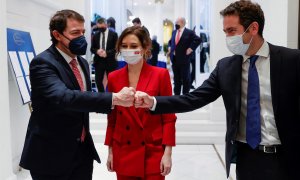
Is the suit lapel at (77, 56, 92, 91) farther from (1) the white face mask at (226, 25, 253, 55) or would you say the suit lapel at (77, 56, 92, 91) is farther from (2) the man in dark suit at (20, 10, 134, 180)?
(1) the white face mask at (226, 25, 253, 55)

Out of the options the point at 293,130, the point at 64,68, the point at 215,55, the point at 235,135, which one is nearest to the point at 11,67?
the point at 64,68

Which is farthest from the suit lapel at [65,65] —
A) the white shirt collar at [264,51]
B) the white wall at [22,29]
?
the white wall at [22,29]

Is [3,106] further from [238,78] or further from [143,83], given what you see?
[238,78]

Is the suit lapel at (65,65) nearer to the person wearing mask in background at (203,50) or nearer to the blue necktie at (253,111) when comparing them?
→ the blue necktie at (253,111)

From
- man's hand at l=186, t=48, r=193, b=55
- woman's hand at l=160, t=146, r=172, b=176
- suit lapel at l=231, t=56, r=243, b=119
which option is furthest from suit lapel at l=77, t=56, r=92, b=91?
man's hand at l=186, t=48, r=193, b=55

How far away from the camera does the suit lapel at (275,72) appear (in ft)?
5.97

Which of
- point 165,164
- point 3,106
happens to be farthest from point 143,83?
point 3,106

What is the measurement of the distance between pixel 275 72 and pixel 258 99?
16 cm

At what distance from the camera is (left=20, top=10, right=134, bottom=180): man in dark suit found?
192 cm

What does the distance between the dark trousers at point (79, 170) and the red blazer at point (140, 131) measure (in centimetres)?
17

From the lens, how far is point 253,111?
1.88m

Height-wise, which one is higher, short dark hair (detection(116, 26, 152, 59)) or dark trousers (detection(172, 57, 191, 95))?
short dark hair (detection(116, 26, 152, 59))

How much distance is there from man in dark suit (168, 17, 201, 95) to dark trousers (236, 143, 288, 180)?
18.9 ft

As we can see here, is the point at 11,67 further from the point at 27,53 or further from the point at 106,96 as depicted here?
the point at 106,96
